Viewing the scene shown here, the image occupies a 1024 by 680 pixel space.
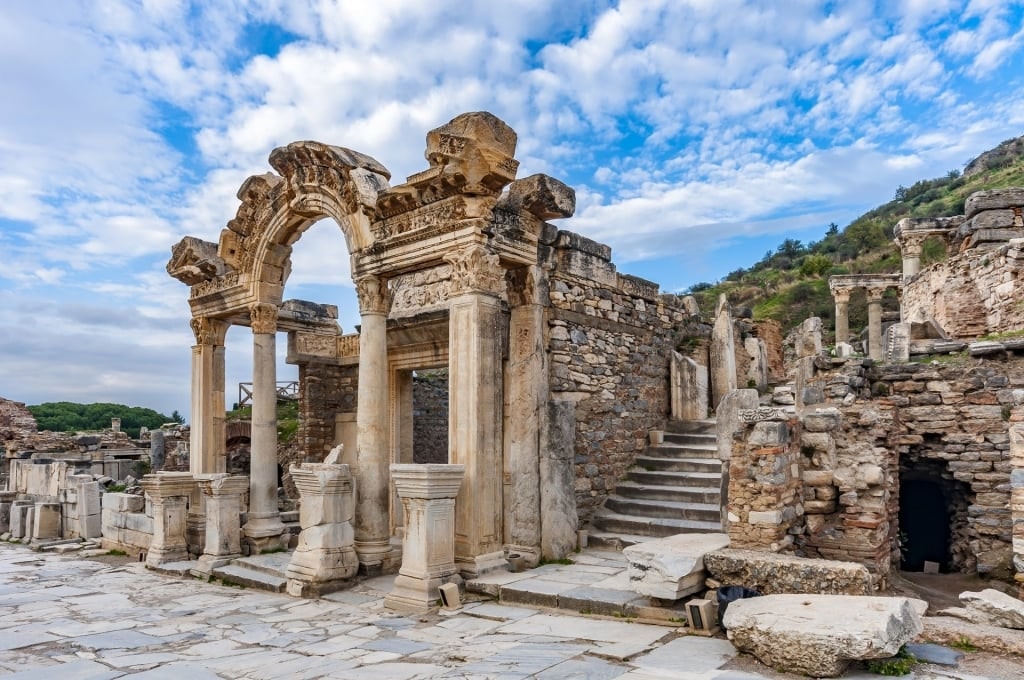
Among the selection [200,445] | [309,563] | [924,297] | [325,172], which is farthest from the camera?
[924,297]

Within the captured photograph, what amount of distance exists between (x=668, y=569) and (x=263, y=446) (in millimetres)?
7268

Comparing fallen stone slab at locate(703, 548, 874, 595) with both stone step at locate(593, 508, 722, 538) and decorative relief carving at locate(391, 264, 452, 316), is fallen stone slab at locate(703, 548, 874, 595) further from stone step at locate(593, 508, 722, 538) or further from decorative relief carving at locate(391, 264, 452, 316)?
decorative relief carving at locate(391, 264, 452, 316)

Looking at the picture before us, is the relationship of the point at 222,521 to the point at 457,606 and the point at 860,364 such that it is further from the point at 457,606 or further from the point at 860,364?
the point at 860,364

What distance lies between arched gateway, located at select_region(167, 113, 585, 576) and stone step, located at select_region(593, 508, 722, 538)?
0.87 meters

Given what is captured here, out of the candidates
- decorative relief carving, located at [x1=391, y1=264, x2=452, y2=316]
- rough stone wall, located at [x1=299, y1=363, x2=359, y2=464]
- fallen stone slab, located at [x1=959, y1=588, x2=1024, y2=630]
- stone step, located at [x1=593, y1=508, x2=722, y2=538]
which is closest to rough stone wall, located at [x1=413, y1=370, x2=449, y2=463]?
rough stone wall, located at [x1=299, y1=363, x2=359, y2=464]

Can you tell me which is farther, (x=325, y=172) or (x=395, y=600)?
(x=325, y=172)

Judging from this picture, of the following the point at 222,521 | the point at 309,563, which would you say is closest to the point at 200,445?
the point at 222,521

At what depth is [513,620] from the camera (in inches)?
271

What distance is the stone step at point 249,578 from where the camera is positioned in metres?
9.10

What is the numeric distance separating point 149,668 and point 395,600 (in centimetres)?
252

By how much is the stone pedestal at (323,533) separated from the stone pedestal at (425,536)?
1.16 meters

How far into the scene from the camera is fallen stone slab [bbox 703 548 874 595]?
5.75 meters

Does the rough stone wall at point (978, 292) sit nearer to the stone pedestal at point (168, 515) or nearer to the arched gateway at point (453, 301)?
the arched gateway at point (453, 301)

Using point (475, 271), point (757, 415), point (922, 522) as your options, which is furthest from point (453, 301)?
point (922, 522)
